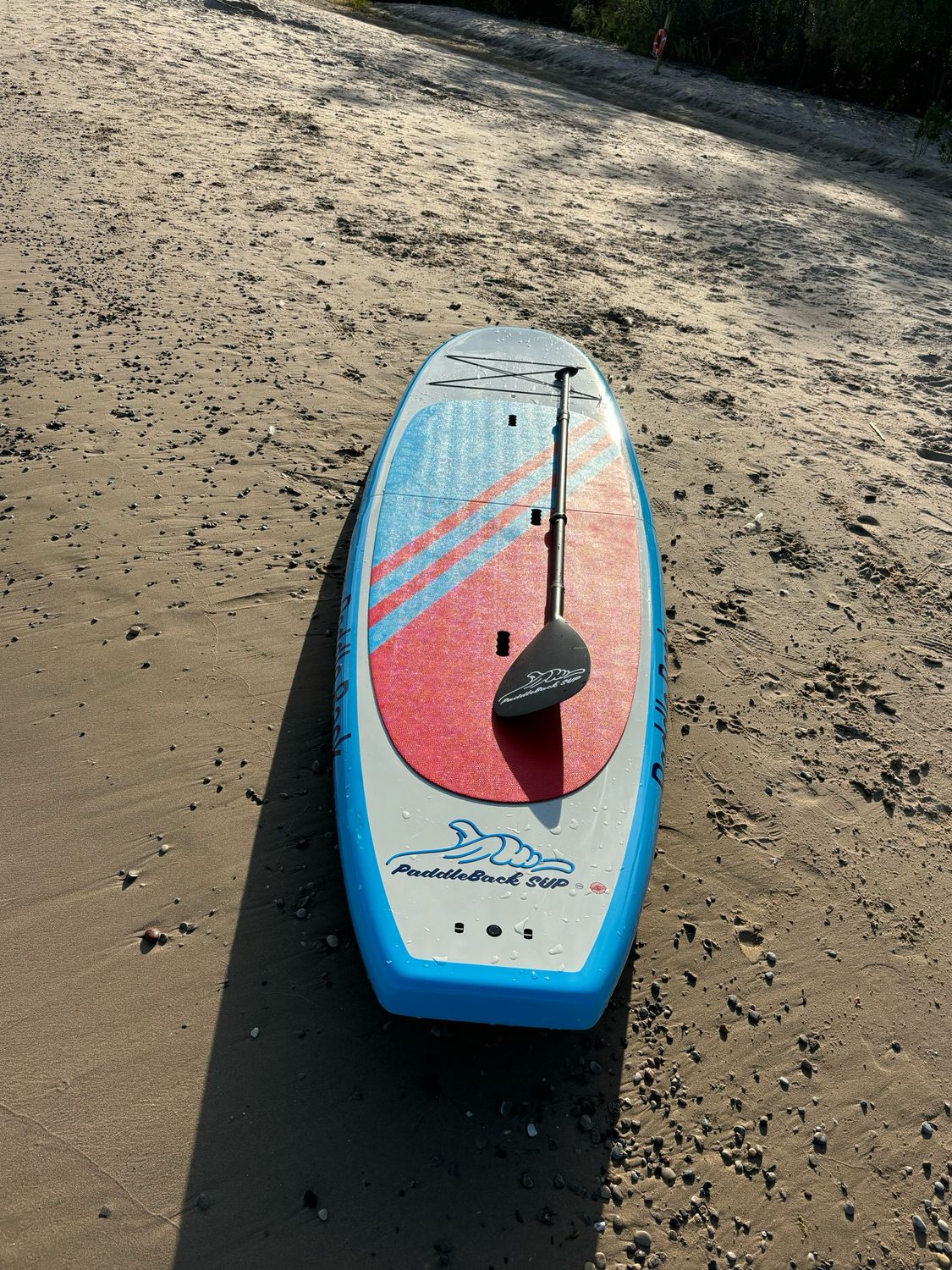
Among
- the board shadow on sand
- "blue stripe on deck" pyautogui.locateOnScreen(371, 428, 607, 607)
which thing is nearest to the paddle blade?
"blue stripe on deck" pyautogui.locateOnScreen(371, 428, 607, 607)

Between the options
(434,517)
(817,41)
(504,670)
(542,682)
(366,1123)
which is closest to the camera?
(366,1123)

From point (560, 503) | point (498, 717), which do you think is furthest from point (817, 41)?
point (498, 717)

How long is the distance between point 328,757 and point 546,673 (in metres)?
1.17

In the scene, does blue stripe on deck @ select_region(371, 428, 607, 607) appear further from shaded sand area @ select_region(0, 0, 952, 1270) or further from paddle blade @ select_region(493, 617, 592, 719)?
paddle blade @ select_region(493, 617, 592, 719)

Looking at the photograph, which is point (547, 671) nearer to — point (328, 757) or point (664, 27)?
point (328, 757)

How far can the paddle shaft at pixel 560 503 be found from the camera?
405 centimetres

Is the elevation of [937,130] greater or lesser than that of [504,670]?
greater

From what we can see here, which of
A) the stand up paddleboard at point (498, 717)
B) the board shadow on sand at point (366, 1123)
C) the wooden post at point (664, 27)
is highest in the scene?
the wooden post at point (664, 27)

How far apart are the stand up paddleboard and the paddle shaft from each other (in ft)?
0.05

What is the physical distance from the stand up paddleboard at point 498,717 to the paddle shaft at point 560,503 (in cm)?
1

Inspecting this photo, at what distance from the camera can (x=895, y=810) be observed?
4.27 metres

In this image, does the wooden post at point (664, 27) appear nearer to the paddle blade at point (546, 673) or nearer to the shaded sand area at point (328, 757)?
the shaded sand area at point (328, 757)

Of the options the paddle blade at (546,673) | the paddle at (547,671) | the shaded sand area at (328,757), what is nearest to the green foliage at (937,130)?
the shaded sand area at (328,757)

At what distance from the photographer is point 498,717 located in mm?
3604
